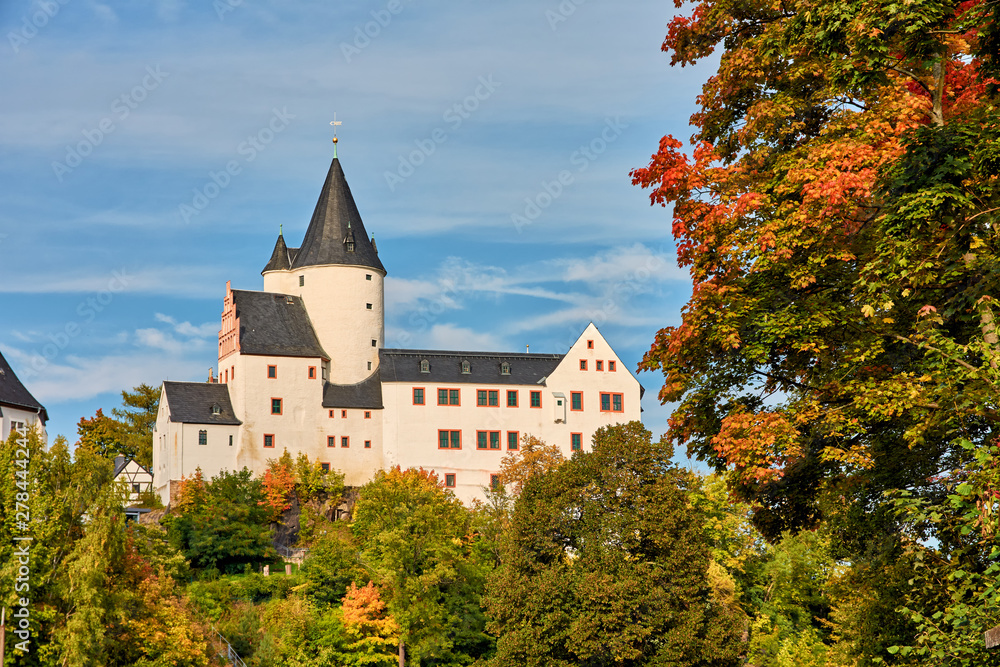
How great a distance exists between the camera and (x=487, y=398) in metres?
67.0

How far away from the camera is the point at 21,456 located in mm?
32875

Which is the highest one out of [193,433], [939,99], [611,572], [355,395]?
[355,395]

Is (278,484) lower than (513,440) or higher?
lower

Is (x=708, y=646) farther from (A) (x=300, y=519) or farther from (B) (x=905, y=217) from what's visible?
(A) (x=300, y=519)

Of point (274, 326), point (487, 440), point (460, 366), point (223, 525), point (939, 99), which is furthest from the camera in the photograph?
point (460, 366)

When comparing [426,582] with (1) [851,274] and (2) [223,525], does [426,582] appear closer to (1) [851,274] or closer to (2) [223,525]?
(2) [223,525]

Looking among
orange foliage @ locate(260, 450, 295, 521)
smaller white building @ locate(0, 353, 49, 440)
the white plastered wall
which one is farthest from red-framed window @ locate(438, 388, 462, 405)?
smaller white building @ locate(0, 353, 49, 440)

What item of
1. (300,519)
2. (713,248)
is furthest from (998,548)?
(300,519)

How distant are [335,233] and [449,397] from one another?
13074mm

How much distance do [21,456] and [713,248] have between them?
24.5 m

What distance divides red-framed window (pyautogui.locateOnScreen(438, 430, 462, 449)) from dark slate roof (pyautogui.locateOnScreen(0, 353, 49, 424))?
71.6ft

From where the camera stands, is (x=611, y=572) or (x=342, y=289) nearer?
(x=611, y=572)

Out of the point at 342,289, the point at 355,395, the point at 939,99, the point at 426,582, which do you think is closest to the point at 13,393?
the point at 355,395

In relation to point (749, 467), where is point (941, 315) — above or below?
above
